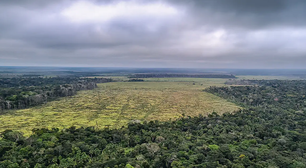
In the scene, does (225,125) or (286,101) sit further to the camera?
(286,101)

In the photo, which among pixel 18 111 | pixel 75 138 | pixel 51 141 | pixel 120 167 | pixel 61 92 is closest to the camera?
pixel 120 167

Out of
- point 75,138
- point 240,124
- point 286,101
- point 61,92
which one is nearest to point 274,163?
point 240,124

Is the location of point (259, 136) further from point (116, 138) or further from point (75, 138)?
point (75, 138)

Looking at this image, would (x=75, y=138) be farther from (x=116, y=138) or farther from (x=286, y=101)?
(x=286, y=101)

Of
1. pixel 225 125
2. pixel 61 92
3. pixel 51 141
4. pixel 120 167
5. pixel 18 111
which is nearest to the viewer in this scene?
pixel 120 167

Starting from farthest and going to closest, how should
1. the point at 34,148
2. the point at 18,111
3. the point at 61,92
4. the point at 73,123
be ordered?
the point at 61,92 < the point at 18,111 < the point at 73,123 < the point at 34,148

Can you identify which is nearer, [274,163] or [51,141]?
[274,163]

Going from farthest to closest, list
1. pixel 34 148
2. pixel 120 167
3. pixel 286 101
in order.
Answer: pixel 286 101, pixel 34 148, pixel 120 167

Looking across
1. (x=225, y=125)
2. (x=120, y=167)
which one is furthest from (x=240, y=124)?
(x=120, y=167)
